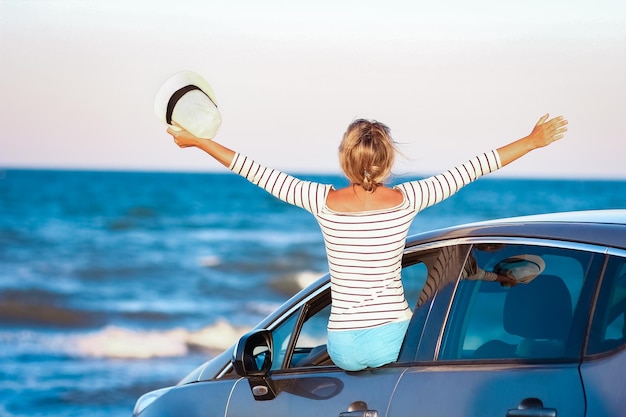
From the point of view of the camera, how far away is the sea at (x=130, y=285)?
1157cm

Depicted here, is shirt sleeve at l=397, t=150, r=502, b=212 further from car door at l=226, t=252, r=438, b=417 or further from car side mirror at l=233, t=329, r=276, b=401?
car side mirror at l=233, t=329, r=276, b=401

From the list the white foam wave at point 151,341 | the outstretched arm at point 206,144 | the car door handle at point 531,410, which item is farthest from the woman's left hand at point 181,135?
the white foam wave at point 151,341

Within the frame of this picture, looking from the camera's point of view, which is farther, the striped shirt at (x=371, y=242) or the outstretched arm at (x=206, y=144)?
the outstretched arm at (x=206, y=144)

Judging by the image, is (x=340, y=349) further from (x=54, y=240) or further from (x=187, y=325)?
(x=54, y=240)

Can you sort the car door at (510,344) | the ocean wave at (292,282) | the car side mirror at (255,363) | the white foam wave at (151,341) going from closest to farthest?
the car door at (510,344) → the car side mirror at (255,363) → the white foam wave at (151,341) → the ocean wave at (292,282)

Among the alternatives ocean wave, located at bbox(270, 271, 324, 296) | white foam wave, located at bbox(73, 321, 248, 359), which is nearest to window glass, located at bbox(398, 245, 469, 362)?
white foam wave, located at bbox(73, 321, 248, 359)

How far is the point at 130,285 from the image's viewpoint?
2195cm

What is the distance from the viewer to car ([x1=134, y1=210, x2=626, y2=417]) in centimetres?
314

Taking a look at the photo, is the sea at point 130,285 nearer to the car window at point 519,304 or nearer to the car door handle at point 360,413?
the car window at point 519,304

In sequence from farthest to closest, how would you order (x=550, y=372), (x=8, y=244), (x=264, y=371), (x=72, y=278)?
1. (x=8, y=244)
2. (x=72, y=278)
3. (x=264, y=371)
4. (x=550, y=372)

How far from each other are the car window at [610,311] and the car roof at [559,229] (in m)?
0.08

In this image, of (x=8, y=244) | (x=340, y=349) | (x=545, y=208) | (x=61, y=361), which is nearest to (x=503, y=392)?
(x=340, y=349)

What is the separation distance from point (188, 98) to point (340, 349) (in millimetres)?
1129

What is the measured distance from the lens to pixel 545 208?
55156 mm
